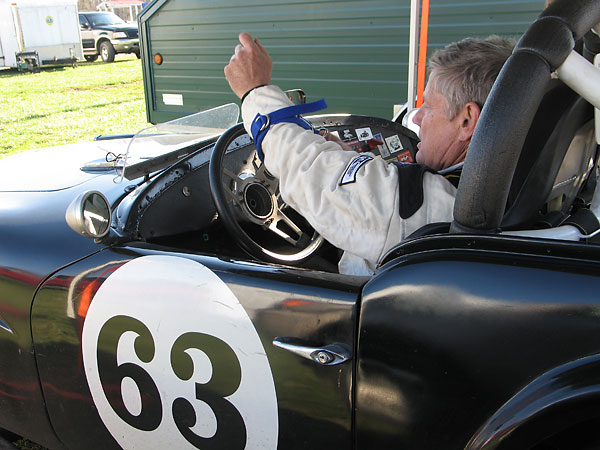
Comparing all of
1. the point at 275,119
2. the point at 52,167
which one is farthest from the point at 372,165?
the point at 52,167

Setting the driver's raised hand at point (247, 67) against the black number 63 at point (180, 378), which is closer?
the black number 63 at point (180, 378)

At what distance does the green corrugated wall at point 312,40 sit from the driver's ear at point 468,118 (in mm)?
4063

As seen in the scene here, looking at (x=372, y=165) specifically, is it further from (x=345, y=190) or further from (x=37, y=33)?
(x=37, y=33)

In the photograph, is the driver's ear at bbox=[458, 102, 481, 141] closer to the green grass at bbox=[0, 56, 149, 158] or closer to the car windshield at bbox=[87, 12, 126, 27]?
the green grass at bbox=[0, 56, 149, 158]

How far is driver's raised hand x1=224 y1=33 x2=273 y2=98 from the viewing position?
1589 millimetres

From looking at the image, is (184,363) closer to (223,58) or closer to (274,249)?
(274,249)

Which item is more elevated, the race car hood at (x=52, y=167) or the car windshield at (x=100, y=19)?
the race car hood at (x=52, y=167)

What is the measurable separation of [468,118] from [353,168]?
1.33 feet

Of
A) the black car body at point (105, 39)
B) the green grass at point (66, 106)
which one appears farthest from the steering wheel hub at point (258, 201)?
the black car body at point (105, 39)

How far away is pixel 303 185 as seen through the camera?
4.88 ft

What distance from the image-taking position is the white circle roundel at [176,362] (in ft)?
4.33

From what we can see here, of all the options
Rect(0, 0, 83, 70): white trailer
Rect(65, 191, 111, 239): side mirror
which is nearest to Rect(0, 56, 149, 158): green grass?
Rect(0, 0, 83, 70): white trailer

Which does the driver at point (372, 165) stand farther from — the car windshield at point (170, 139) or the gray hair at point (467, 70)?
the car windshield at point (170, 139)

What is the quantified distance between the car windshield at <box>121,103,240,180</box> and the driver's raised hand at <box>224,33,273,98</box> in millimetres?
423
